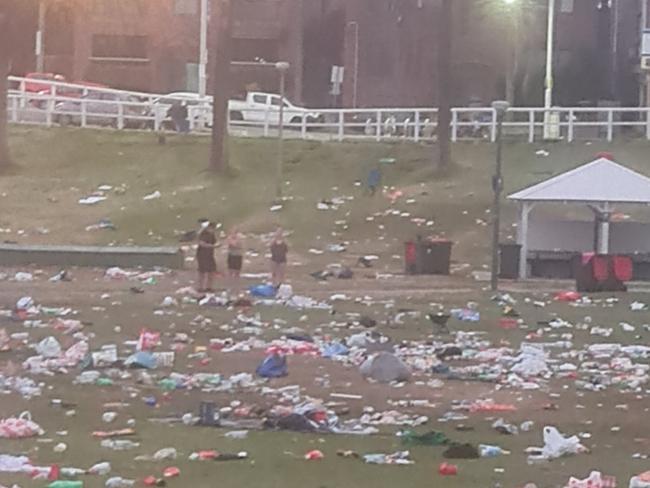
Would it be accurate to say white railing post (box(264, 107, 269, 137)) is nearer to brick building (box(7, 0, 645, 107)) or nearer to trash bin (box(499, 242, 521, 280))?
brick building (box(7, 0, 645, 107))

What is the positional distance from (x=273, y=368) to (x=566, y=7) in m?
55.4

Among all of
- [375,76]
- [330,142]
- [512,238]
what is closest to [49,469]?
[512,238]

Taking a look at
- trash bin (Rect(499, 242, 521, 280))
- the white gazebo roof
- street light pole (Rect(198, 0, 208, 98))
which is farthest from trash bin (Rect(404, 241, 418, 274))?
street light pole (Rect(198, 0, 208, 98))

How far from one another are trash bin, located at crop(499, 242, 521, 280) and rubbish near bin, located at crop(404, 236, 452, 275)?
131cm

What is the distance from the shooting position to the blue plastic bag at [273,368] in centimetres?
1762

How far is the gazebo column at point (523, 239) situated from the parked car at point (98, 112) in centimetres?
2052

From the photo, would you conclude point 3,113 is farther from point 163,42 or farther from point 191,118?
point 163,42

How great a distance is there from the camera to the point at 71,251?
3391 cm

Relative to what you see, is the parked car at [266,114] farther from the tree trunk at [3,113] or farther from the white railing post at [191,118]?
the tree trunk at [3,113]

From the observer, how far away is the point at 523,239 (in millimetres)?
34656

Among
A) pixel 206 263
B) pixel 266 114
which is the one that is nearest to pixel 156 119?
pixel 266 114

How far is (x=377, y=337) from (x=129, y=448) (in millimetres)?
8535

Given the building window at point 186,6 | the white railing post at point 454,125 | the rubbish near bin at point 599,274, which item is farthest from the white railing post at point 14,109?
the rubbish near bin at point 599,274

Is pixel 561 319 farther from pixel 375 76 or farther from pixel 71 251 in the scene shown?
pixel 375 76
